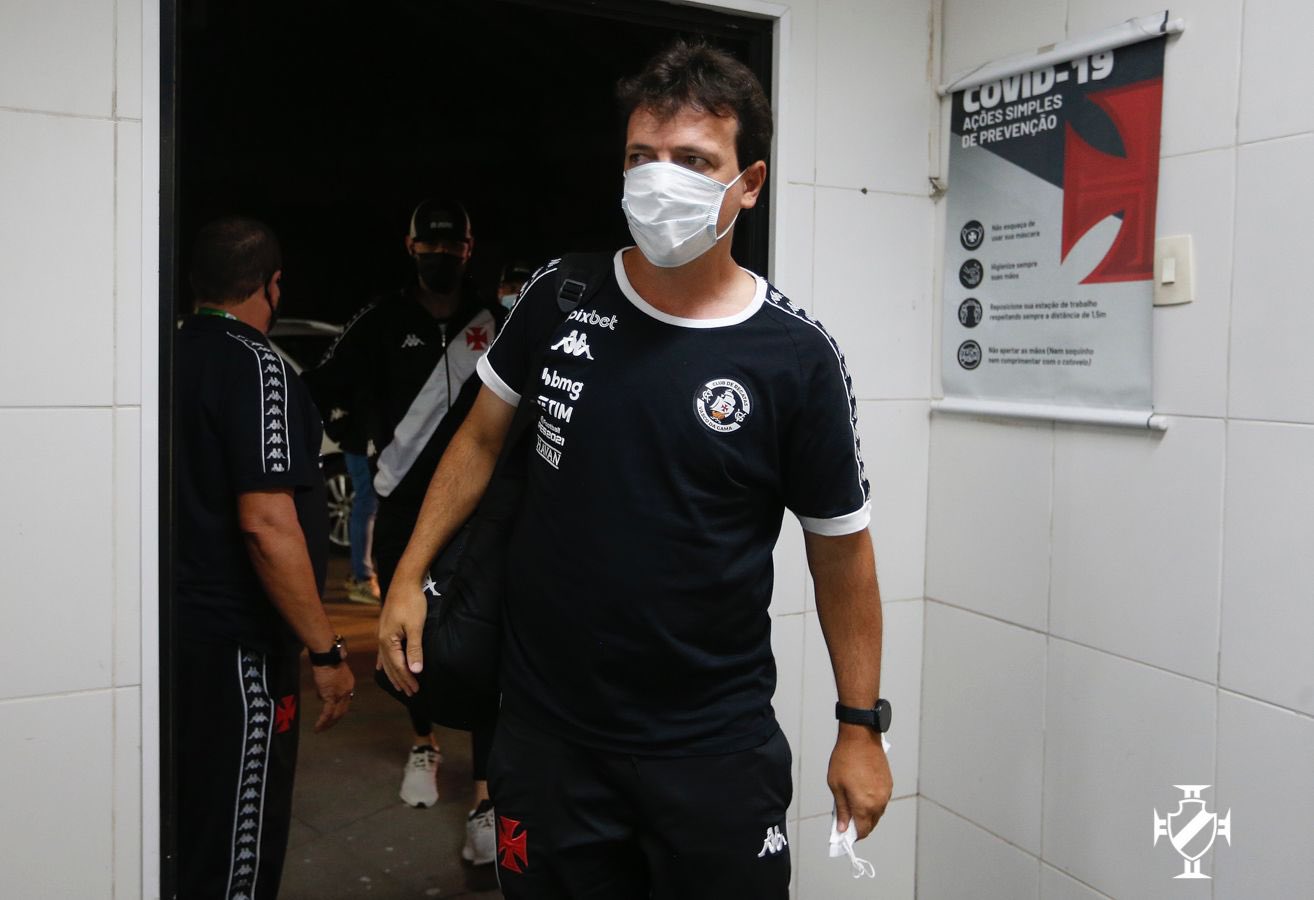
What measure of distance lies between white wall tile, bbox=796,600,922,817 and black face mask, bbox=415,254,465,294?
1423 millimetres

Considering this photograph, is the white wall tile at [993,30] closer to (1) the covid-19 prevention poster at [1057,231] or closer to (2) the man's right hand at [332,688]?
(1) the covid-19 prevention poster at [1057,231]

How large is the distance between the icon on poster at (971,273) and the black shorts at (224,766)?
65.1 inches

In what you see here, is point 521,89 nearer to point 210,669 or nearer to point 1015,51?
point 1015,51

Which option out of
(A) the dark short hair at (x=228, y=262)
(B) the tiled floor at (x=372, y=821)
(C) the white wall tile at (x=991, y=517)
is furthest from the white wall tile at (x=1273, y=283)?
(B) the tiled floor at (x=372, y=821)

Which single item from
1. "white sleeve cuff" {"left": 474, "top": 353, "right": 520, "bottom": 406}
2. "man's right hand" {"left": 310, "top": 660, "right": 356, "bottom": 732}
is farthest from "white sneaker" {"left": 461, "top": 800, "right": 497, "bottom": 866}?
"white sleeve cuff" {"left": 474, "top": 353, "right": 520, "bottom": 406}

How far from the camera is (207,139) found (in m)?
6.99

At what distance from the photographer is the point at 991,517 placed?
2.41m

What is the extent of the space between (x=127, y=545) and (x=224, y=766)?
0.49 meters

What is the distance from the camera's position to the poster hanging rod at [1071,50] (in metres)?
1.96

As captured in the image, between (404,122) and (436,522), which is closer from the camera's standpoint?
(436,522)

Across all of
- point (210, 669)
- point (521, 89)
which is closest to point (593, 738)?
point (210, 669)

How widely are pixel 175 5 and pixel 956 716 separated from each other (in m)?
2.10

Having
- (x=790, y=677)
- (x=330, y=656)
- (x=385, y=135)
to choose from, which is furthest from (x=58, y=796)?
(x=385, y=135)

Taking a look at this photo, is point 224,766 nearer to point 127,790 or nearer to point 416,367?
point 127,790
